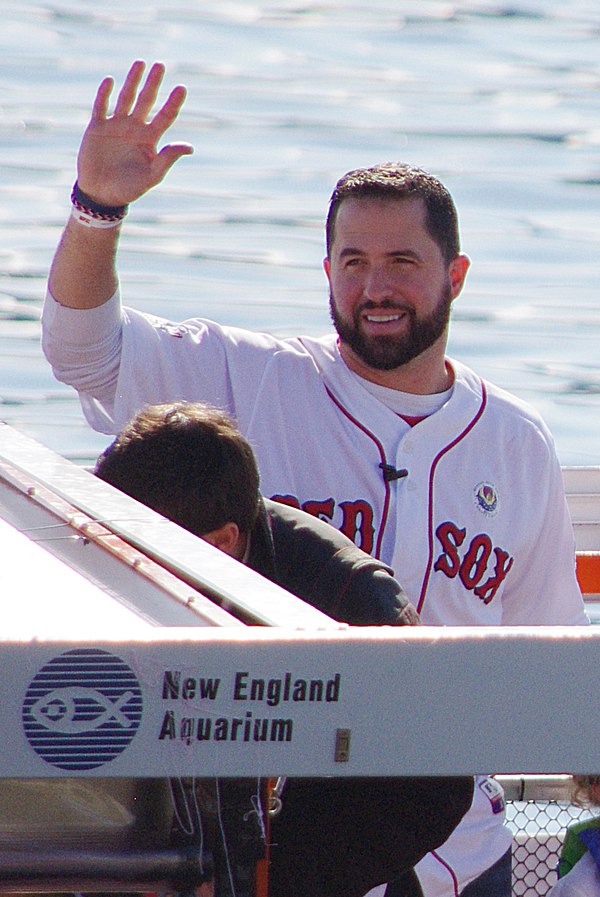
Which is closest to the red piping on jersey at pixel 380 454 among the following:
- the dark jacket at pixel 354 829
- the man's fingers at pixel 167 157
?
the man's fingers at pixel 167 157

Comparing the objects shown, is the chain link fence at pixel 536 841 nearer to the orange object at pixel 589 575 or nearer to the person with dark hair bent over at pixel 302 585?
the orange object at pixel 589 575

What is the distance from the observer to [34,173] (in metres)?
10.3

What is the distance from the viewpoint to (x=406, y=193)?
2.34 m

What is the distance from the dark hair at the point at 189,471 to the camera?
1.46 meters

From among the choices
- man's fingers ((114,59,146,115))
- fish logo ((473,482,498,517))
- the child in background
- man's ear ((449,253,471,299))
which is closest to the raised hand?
man's fingers ((114,59,146,115))

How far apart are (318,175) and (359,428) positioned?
8471 millimetres

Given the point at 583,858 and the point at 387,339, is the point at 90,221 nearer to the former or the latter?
the point at 387,339

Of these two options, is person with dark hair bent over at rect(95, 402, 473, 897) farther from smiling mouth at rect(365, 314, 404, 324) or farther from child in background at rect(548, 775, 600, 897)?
smiling mouth at rect(365, 314, 404, 324)

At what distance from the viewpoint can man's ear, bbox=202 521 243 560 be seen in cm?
147

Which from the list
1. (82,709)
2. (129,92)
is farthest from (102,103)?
(82,709)

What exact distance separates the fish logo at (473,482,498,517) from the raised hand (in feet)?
1.92

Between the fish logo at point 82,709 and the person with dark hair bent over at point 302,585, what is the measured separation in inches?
8.3

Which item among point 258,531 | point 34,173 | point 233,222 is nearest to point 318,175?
point 233,222

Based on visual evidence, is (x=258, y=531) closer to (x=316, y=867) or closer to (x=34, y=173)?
(x=316, y=867)
